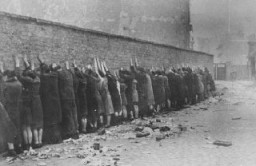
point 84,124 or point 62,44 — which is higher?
point 62,44

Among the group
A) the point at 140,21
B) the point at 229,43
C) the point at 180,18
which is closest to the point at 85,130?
the point at 140,21

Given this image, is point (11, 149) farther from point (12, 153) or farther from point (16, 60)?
point (16, 60)

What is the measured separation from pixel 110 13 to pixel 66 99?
791 inches

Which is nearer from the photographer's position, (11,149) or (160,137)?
(11,149)

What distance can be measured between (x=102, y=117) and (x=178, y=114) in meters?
4.48

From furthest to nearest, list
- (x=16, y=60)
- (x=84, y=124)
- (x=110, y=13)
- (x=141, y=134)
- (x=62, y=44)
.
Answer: (x=110, y=13) < (x=62, y=44) < (x=84, y=124) < (x=141, y=134) < (x=16, y=60)

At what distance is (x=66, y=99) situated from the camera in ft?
29.0

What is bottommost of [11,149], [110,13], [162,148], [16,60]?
[162,148]

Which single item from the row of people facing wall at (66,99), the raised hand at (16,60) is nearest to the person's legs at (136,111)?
the row of people facing wall at (66,99)

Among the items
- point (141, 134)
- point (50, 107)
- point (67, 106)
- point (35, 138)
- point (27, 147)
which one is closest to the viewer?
point (27, 147)

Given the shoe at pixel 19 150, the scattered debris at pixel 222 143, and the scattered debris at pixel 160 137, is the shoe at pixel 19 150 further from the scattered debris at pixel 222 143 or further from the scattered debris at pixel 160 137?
the scattered debris at pixel 222 143

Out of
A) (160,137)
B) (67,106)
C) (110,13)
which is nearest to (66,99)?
(67,106)

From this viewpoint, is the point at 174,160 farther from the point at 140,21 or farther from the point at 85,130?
the point at 140,21

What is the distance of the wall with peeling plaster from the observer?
27.3 m
